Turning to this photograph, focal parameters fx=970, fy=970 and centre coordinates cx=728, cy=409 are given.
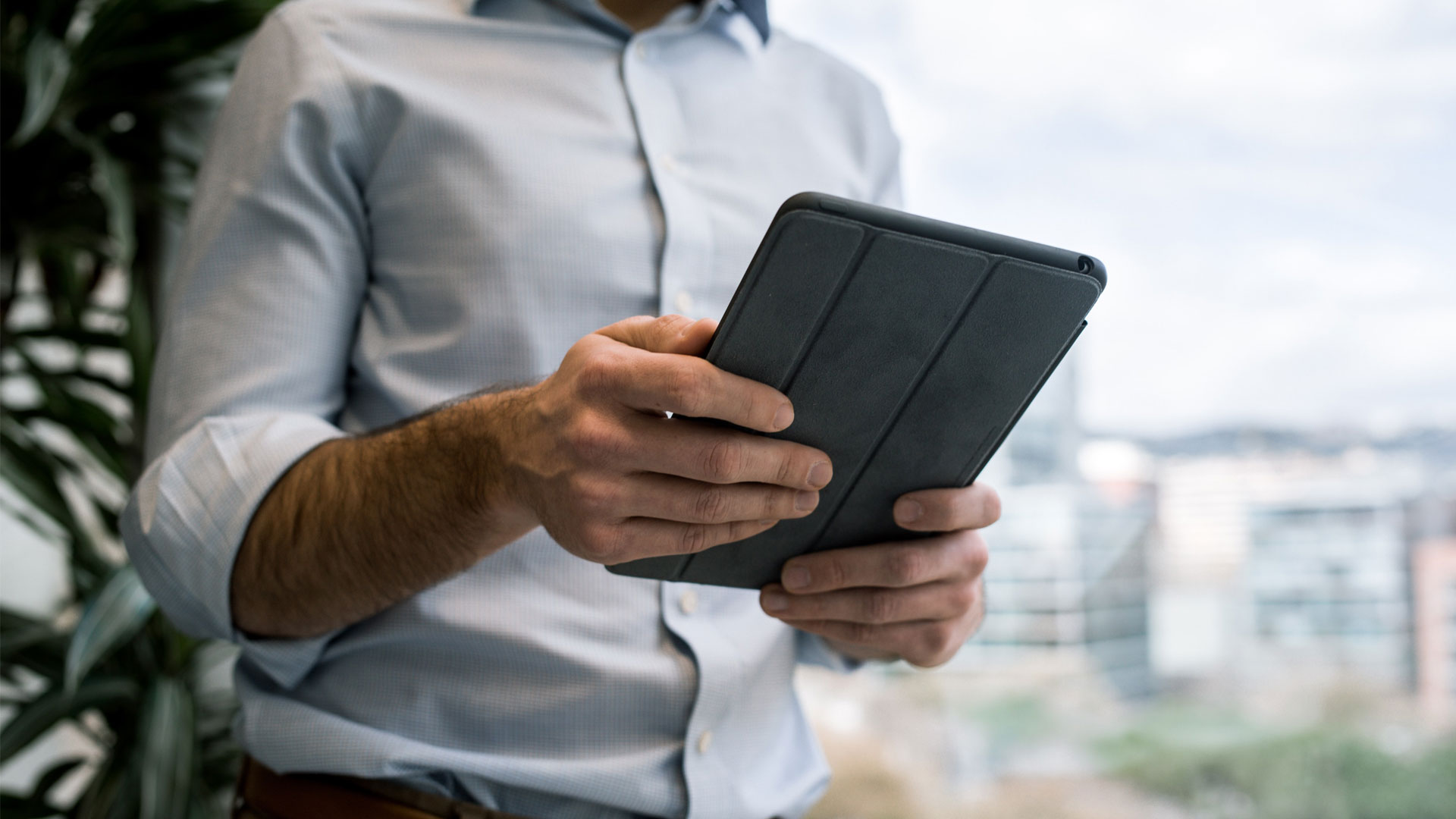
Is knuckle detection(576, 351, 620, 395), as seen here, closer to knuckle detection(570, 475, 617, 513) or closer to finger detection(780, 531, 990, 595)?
knuckle detection(570, 475, 617, 513)

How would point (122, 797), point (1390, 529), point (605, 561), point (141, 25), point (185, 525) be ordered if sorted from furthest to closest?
point (1390, 529), point (141, 25), point (122, 797), point (185, 525), point (605, 561)

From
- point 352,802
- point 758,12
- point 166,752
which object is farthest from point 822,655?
point 166,752

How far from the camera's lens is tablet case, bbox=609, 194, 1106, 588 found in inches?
19.5

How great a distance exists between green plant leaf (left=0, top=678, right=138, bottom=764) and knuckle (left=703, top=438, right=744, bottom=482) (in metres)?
1.05

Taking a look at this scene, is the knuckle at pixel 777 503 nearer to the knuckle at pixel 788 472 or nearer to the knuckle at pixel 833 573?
the knuckle at pixel 788 472

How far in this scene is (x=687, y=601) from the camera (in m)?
0.87

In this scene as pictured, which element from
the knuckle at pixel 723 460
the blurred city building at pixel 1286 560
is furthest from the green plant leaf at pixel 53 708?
the blurred city building at pixel 1286 560

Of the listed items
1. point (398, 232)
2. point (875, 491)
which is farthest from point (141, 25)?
point (875, 491)

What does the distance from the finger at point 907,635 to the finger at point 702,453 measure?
10.0 inches

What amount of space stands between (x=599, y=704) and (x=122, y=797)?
0.79m

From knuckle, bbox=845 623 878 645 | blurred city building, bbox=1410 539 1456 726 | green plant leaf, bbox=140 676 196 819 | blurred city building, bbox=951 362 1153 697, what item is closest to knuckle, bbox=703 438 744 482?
knuckle, bbox=845 623 878 645

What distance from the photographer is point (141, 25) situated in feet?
4.64

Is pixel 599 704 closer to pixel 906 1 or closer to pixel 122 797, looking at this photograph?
pixel 122 797

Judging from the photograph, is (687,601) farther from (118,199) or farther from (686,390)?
(118,199)
